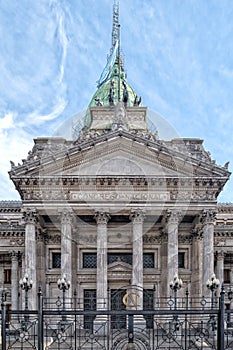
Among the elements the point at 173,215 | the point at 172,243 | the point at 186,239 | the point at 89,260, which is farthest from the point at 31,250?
the point at 186,239

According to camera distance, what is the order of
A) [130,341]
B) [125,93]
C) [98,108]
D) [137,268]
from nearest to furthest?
[130,341] → [137,268] → [98,108] → [125,93]

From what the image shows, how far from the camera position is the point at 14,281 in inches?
1657

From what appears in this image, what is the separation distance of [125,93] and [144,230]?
89.1 feet

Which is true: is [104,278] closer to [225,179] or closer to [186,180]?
[186,180]

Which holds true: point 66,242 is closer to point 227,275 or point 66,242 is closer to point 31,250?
point 31,250

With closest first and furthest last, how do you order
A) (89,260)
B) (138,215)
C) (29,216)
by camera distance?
(29,216) → (138,215) → (89,260)

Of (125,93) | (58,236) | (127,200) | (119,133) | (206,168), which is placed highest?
(125,93)

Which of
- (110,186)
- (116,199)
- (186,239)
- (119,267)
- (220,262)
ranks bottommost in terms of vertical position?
(119,267)

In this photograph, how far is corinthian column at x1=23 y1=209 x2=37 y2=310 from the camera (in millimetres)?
33375

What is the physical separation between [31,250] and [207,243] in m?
12.5

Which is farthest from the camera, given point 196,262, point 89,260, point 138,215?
point 89,260

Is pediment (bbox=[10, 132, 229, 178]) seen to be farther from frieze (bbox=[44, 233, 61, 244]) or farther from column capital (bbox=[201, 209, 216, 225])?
frieze (bbox=[44, 233, 61, 244])

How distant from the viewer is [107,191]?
34.4m

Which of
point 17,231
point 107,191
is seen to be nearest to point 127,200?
point 107,191
